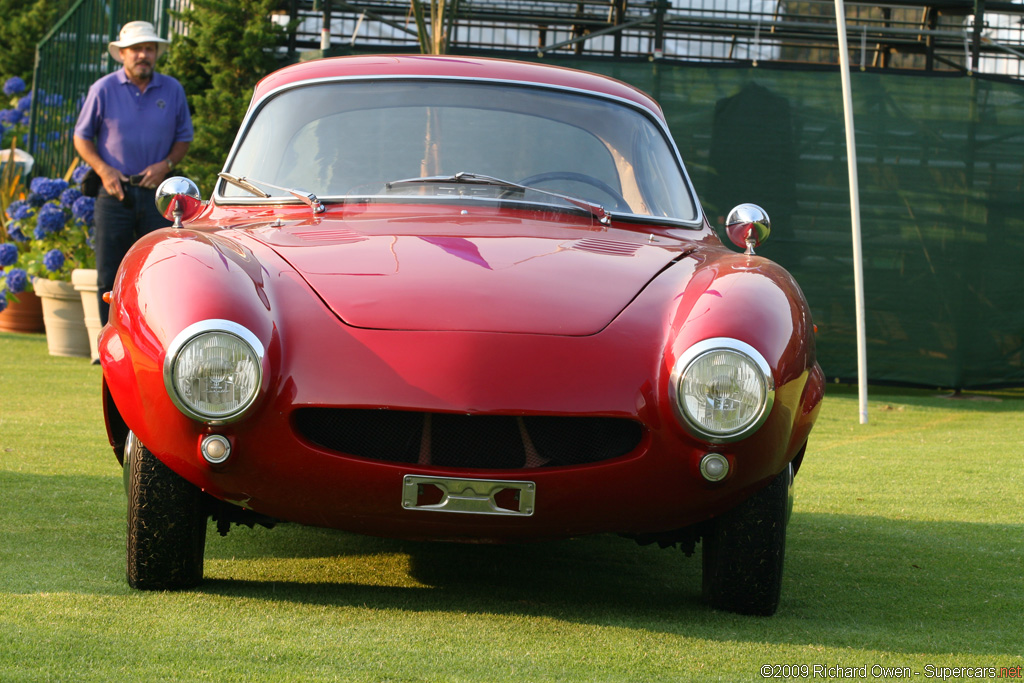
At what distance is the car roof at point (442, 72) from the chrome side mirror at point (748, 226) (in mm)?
576

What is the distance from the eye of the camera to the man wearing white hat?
708 centimetres

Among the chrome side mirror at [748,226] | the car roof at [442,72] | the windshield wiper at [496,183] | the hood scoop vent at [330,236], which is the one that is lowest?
the hood scoop vent at [330,236]

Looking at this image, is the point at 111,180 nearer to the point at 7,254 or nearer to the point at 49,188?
the point at 49,188

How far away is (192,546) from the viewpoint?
2.80 m

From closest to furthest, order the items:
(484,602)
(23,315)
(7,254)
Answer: (484,602), (7,254), (23,315)

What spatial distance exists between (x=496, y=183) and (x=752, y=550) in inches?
55.7

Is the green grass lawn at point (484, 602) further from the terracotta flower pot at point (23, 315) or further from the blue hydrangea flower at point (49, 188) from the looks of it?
the terracotta flower pot at point (23, 315)

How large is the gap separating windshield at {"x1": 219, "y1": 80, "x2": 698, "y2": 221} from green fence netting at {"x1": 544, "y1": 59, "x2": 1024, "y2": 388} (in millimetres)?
5076

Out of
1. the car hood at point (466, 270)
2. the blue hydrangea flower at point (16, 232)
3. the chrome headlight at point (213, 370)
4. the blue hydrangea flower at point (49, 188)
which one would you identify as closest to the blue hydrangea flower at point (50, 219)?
the blue hydrangea flower at point (49, 188)

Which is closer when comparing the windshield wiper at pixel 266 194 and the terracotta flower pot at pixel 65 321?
the windshield wiper at pixel 266 194

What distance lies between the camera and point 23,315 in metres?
9.82

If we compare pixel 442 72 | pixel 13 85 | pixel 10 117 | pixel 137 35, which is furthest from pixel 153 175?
pixel 13 85

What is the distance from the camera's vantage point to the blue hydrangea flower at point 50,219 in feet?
28.7

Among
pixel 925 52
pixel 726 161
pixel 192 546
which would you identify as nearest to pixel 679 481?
pixel 192 546
